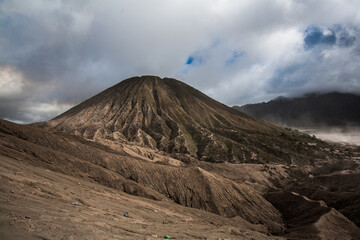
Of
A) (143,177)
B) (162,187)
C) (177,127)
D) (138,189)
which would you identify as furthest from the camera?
(177,127)

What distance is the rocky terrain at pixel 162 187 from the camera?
1412cm

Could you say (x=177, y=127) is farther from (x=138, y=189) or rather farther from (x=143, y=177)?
(x=138, y=189)

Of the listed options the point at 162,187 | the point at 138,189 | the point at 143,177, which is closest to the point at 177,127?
the point at 143,177

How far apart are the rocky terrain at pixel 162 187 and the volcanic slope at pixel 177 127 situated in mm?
829

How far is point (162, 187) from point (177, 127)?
81229mm

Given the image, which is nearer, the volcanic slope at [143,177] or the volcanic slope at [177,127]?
the volcanic slope at [143,177]

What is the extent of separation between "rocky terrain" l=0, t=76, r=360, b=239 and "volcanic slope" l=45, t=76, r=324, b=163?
829mm

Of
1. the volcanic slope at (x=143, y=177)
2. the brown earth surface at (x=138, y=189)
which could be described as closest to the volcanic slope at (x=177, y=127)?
the volcanic slope at (x=143, y=177)

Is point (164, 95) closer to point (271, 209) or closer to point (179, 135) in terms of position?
point (179, 135)

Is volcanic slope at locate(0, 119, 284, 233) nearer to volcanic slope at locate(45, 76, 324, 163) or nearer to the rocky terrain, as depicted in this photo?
the rocky terrain

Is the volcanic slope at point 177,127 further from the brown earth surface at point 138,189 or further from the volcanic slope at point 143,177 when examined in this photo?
the brown earth surface at point 138,189

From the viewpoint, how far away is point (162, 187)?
39.0 m

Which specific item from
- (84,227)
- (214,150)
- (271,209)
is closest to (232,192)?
(271,209)

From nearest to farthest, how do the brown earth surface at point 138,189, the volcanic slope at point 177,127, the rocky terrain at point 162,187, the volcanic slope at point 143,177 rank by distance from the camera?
the rocky terrain at point 162,187 → the brown earth surface at point 138,189 → the volcanic slope at point 143,177 → the volcanic slope at point 177,127
